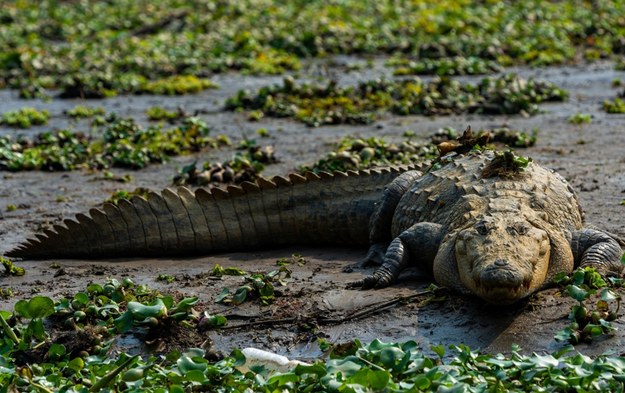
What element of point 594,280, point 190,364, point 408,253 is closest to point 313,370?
point 190,364

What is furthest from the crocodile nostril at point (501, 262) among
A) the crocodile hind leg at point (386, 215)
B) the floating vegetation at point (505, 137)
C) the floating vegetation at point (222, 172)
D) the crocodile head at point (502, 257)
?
the floating vegetation at point (505, 137)

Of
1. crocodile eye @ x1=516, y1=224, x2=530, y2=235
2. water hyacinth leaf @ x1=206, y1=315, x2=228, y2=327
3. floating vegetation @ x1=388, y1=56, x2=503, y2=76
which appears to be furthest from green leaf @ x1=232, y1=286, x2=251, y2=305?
floating vegetation @ x1=388, y1=56, x2=503, y2=76

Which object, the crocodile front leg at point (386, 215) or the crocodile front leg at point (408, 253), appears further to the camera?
the crocodile front leg at point (386, 215)

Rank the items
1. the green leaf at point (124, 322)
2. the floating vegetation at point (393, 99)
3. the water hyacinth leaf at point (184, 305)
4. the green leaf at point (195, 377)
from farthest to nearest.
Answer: the floating vegetation at point (393, 99) → the water hyacinth leaf at point (184, 305) → the green leaf at point (124, 322) → the green leaf at point (195, 377)

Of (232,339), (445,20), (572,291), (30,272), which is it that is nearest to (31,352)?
(232,339)

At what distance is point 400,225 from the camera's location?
748 centimetres

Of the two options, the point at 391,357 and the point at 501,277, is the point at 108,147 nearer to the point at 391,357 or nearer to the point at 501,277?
the point at 501,277

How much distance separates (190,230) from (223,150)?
11.5ft

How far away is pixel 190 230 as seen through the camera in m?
8.07

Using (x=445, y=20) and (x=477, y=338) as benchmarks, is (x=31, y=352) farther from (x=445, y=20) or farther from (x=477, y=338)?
(x=445, y=20)

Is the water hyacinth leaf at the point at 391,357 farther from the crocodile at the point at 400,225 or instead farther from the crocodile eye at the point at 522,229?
the crocodile eye at the point at 522,229

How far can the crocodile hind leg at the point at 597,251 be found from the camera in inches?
260

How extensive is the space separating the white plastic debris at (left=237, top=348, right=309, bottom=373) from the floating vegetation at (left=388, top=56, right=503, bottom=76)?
9202mm

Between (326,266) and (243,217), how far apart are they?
0.84m
